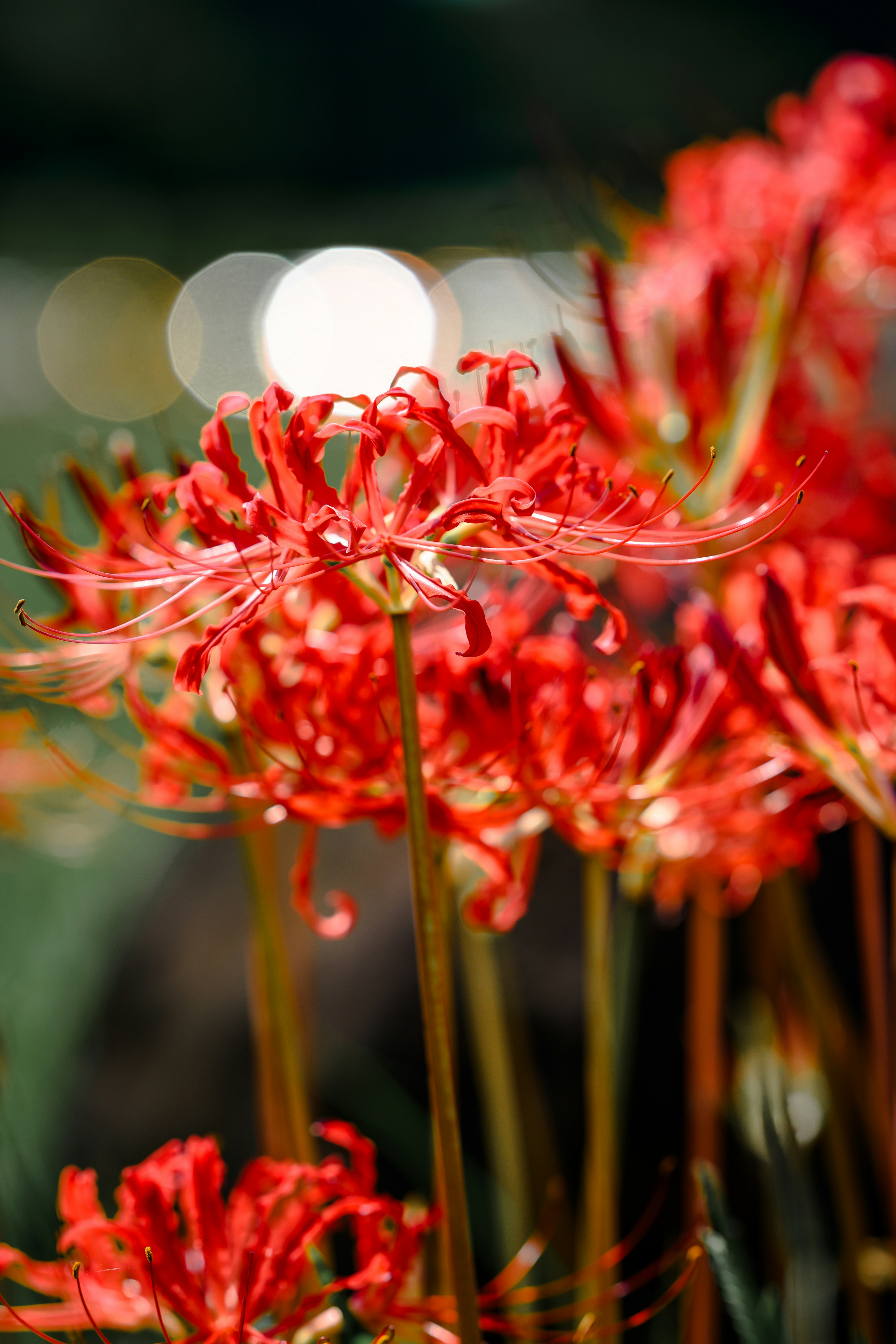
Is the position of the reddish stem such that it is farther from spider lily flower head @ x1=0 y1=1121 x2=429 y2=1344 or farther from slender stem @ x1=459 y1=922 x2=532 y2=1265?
slender stem @ x1=459 y1=922 x2=532 y2=1265

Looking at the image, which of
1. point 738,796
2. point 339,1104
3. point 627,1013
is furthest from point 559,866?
point 738,796

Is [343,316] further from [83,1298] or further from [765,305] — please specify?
[83,1298]

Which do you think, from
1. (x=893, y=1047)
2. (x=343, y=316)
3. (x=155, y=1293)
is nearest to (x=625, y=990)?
(x=893, y=1047)

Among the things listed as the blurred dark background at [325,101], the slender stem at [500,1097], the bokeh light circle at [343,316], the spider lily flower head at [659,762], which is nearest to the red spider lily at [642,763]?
the spider lily flower head at [659,762]

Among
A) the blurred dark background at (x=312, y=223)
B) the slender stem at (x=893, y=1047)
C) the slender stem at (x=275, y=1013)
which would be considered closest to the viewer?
the slender stem at (x=275, y=1013)

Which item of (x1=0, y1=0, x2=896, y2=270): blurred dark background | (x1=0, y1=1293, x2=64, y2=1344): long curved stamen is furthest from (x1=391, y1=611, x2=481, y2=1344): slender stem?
(x1=0, y1=0, x2=896, y2=270): blurred dark background

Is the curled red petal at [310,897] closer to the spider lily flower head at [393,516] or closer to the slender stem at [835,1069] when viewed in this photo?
the spider lily flower head at [393,516]
